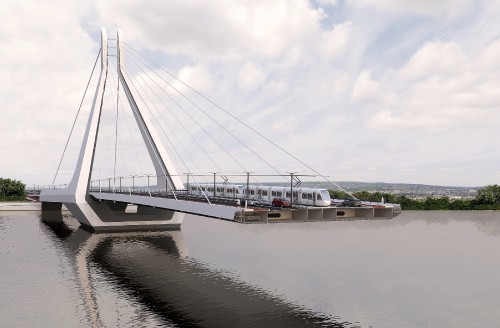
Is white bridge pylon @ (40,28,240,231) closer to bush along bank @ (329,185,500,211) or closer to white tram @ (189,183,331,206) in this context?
white tram @ (189,183,331,206)

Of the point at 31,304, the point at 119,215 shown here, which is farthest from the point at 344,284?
the point at 119,215

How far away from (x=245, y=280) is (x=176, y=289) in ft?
16.0

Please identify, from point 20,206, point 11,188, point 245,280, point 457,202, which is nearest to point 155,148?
point 245,280

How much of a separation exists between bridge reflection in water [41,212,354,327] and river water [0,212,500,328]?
85mm

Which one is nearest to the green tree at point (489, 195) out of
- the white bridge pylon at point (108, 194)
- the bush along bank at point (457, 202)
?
the bush along bank at point (457, 202)

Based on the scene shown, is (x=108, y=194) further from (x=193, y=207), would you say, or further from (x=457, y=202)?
(x=457, y=202)

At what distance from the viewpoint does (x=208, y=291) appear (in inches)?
1148

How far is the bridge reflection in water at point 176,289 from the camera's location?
23.7m

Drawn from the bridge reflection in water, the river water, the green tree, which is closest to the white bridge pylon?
the river water

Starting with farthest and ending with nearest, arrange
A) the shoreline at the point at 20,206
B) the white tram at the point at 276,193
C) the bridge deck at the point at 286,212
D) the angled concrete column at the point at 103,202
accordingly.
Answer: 1. the shoreline at the point at 20,206
2. the angled concrete column at the point at 103,202
3. the white tram at the point at 276,193
4. the bridge deck at the point at 286,212

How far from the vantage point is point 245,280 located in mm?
32125

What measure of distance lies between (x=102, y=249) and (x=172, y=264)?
10.7 meters

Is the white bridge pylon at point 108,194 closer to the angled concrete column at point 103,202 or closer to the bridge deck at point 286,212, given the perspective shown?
the angled concrete column at point 103,202

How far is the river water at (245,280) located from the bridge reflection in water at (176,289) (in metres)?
0.09
